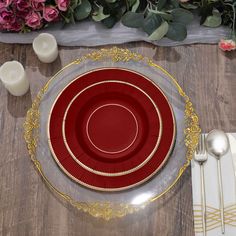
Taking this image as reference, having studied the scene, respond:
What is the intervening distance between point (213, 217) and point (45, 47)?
0.49m

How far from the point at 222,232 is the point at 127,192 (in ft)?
0.61

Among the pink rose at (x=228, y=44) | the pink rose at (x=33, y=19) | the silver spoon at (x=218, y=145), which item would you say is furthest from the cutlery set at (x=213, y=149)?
the pink rose at (x=33, y=19)

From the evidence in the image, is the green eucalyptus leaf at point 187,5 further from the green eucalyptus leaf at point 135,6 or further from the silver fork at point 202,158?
the silver fork at point 202,158

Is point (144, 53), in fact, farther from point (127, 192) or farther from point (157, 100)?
point (127, 192)

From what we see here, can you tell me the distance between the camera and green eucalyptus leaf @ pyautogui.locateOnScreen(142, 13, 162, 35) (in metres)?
0.88

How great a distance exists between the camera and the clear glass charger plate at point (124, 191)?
0.77m

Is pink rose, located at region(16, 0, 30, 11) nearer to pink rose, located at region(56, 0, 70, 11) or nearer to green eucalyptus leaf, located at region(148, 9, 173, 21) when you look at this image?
pink rose, located at region(56, 0, 70, 11)

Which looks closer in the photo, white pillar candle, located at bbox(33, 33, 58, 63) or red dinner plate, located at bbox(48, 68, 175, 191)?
red dinner plate, located at bbox(48, 68, 175, 191)

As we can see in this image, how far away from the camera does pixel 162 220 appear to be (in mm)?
788

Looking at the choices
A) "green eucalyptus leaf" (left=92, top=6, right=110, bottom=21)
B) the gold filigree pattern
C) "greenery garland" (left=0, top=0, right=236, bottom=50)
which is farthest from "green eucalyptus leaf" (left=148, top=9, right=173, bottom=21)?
the gold filigree pattern

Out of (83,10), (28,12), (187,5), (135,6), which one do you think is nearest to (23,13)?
(28,12)

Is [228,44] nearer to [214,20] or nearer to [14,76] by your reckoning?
[214,20]

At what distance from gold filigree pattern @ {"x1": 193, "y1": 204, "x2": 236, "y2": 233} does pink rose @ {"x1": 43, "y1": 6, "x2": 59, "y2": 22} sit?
490 mm

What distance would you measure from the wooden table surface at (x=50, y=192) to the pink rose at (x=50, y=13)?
77mm
